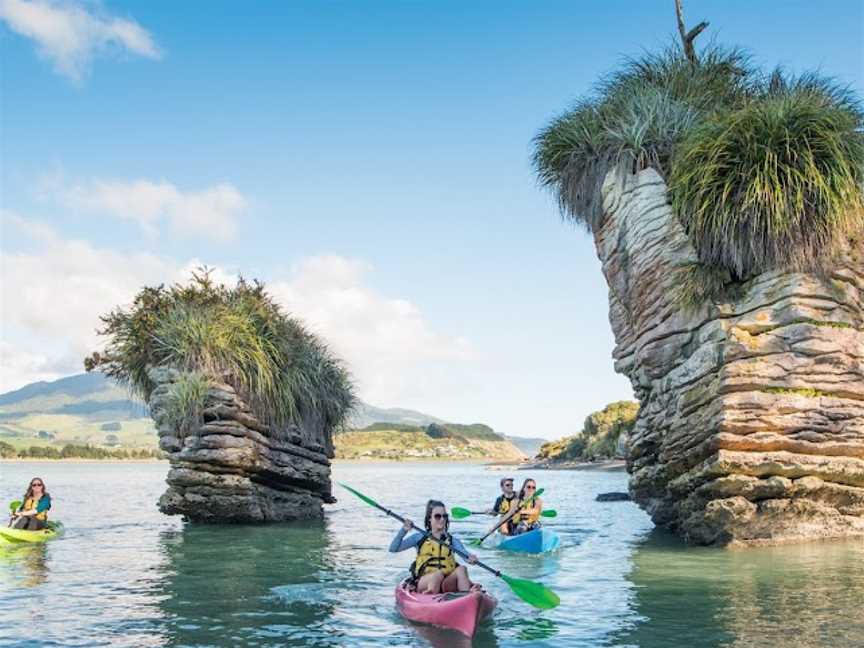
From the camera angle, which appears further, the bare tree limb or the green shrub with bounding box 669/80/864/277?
the bare tree limb

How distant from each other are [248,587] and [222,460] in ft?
28.3

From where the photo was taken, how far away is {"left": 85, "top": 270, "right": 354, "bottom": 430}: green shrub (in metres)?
23.5

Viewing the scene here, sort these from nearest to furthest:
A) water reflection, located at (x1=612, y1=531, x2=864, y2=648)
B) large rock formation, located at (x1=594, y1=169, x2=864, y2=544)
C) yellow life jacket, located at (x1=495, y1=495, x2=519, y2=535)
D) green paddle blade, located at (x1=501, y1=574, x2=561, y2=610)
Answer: water reflection, located at (x1=612, y1=531, x2=864, y2=648) → green paddle blade, located at (x1=501, y1=574, x2=561, y2=610) → large rock formation, located at (x1=594, y1=169, x2=864, y2=544) → yellow life jacket, located at (x1=495, y1=495, x2=519, y2=535)

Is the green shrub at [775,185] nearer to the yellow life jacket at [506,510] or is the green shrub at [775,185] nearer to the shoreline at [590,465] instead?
the yellow life jacket at [506,510]

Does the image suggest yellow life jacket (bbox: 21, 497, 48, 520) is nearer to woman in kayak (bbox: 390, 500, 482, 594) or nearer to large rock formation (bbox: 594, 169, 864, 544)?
woman in kayak (bbox: 390, 500, 482, 594)

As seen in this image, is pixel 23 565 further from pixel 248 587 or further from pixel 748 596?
pixel 748 596

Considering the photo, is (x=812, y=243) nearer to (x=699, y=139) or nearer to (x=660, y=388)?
(x=699, y=139)

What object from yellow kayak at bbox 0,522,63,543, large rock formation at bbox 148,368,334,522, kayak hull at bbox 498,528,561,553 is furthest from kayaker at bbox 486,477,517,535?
yellow kayak at bbox 0,522,63,543

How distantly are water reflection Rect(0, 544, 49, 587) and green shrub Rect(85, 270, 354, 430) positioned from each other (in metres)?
6.23

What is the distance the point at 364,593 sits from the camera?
44.7ft

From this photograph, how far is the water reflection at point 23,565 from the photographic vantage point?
14.7 m

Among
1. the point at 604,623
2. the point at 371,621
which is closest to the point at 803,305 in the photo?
the point at 604,623

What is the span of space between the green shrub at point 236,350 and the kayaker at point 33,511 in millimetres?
4766

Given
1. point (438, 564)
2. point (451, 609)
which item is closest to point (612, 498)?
point (438, 564)
